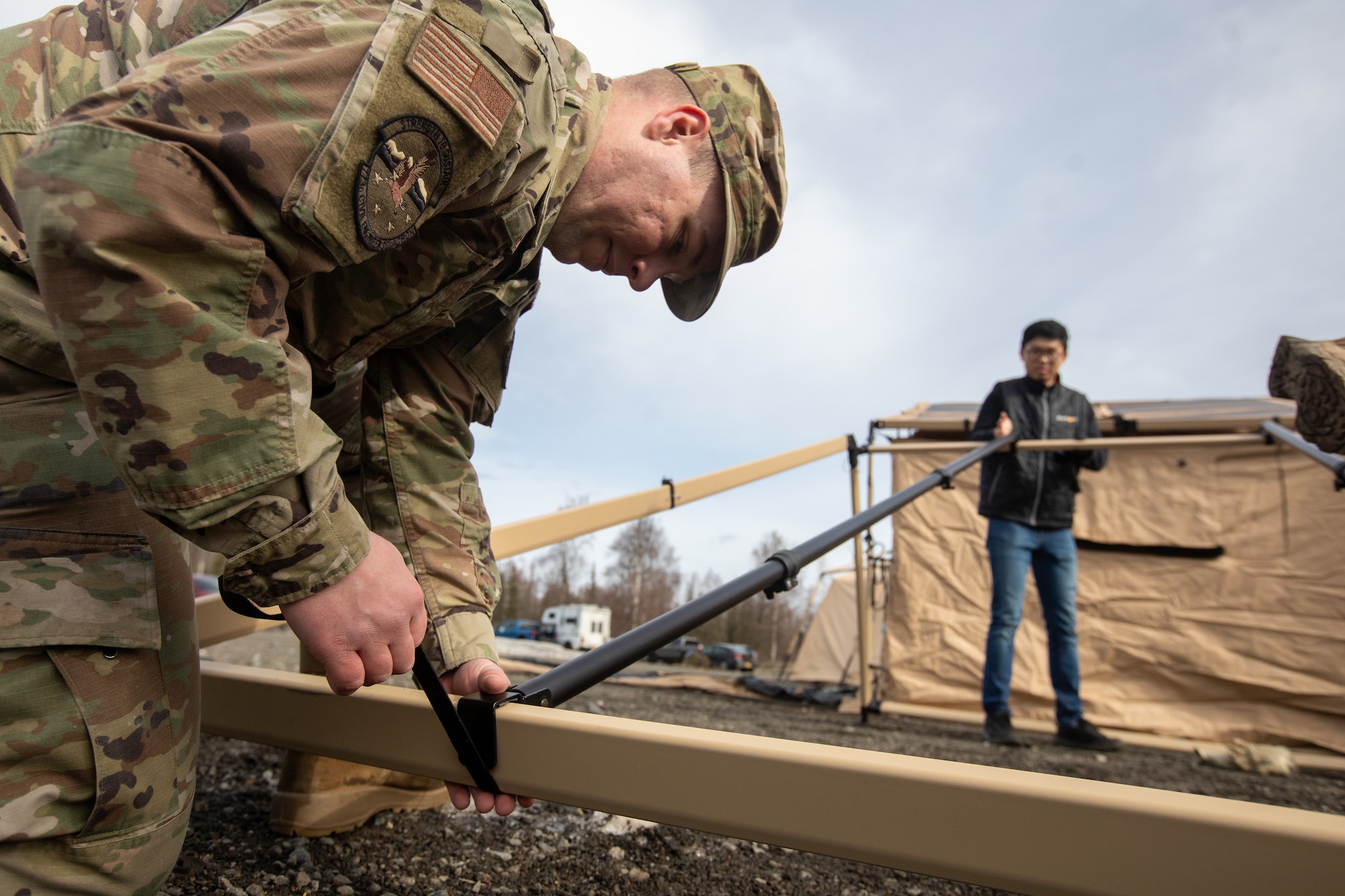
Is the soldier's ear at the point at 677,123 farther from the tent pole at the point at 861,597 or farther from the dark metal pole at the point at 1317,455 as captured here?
the tent pole at the point at 861,597

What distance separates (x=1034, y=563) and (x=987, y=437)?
2.10 feet

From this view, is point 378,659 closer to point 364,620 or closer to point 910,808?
point 364,620

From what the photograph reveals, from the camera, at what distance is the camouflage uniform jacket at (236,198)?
1.94 ft

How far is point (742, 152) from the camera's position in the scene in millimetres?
1134

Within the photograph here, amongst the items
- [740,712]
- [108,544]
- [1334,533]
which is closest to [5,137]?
[108,544]

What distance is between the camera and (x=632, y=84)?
1111 mm

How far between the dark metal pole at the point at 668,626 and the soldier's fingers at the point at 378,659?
189 millimetres

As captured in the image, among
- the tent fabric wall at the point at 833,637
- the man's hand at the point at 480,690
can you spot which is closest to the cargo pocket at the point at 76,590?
the man's hand at the point at 480,690

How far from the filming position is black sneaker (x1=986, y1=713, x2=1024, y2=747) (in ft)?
11.0

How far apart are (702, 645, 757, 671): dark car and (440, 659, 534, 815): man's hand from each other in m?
13.6

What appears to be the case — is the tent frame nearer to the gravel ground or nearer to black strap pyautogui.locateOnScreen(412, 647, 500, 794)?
black strap pyautogui.locateOnScreen(412, 647, 500, 794)

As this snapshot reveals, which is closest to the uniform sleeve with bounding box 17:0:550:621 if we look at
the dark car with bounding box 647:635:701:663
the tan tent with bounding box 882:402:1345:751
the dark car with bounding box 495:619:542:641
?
the tan tent with bounding box 882:402:1345:751

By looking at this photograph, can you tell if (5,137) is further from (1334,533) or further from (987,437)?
(1334,533)

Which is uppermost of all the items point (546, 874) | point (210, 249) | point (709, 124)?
point (709, 124)
